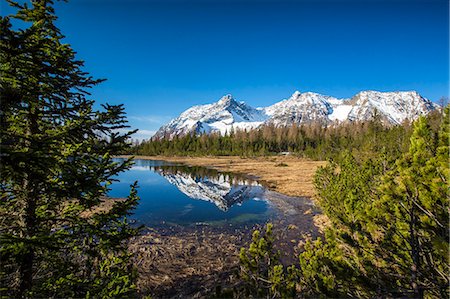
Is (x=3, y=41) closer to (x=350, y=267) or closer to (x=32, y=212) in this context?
(x=32, y=212)

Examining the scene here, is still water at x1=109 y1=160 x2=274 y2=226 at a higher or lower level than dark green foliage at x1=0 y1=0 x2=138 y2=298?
lower

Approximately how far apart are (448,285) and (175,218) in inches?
797

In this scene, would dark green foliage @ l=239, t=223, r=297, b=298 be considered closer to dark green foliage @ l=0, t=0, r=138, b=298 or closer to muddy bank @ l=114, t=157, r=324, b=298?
muddy bank @ l=114, t=157, r=324, b=298

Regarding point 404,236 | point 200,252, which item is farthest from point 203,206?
point 404,236

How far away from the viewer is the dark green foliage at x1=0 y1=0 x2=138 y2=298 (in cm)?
423

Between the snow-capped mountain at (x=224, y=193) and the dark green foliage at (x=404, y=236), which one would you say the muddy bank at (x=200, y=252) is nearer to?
Result: the dark green foliage at (x=404, y=236)

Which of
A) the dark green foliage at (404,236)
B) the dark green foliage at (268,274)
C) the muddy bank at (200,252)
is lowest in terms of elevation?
the muddy bank at (200,252)

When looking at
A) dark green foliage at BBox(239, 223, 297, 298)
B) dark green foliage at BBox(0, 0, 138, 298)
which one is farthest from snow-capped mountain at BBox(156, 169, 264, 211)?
dark green foliage at BBox(0, 0, 138, 298)

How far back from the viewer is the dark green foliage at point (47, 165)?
167 inches

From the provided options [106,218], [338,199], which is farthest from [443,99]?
[106,218]

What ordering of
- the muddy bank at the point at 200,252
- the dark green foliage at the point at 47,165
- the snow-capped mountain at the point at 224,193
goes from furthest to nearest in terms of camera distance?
the snow-capped mountain at the point at 224,193, the muddy bank at the point at 200,252, the dark green foliage at the point at 47,165

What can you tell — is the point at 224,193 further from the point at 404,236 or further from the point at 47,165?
the point at 47,165

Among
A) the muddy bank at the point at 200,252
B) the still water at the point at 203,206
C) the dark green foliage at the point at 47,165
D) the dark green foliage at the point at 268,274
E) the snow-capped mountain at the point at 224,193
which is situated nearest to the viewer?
A: the dark green foliage at the point at 47,165

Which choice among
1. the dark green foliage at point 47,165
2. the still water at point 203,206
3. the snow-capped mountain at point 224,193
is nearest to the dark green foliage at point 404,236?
the dark green foliage at point 47,165
